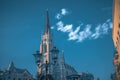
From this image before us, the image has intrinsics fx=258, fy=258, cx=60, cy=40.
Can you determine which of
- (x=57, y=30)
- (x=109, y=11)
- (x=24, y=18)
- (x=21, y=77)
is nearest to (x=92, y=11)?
(x=109, y=11)

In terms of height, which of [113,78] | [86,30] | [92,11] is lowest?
[113,78]

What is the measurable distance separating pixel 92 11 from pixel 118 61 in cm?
360

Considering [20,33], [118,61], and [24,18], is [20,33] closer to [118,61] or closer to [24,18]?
[24,18]

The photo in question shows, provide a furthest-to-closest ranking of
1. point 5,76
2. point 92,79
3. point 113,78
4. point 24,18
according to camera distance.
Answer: point 5,76
point 92,79
point 24,18
point 113,78

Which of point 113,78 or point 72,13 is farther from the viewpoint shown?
point 72,13

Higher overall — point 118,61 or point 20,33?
point 20,33

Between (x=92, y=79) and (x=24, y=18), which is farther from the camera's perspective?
(x=92, y=79)

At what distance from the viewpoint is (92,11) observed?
625 inches

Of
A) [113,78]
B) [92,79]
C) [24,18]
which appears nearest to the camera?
[113,78]

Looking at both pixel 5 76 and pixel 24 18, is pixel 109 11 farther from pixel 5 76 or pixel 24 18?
pixel 5 76

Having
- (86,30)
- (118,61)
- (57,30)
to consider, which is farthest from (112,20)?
(57,30)

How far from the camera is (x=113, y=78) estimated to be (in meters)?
14.5

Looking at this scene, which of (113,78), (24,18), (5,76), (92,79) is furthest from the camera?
(5,76)

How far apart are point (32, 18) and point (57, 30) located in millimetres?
2140
